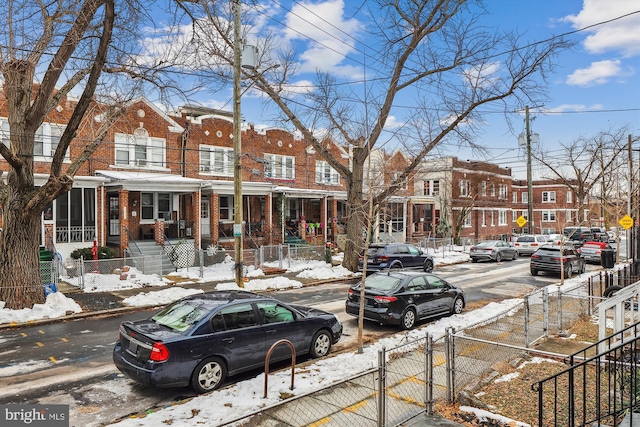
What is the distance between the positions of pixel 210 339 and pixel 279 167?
970 inches

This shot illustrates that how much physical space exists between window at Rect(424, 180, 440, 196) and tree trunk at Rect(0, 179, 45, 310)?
3862 cm

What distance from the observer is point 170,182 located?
22.7 metres

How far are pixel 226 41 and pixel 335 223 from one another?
57.4 ft

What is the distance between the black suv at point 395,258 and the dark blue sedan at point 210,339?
41.7ft

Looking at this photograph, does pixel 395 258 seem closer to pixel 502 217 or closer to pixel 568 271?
pixel 568 271

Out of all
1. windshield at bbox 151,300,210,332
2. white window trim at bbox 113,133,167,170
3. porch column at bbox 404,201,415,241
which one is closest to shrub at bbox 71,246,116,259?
white window trim at bbox 113,133,167,170

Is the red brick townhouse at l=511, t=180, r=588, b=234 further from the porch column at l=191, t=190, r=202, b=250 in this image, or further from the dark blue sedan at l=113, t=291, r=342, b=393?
the dark blue sedan at l=113, t=291, r=342, b=393

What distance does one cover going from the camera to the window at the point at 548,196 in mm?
63500

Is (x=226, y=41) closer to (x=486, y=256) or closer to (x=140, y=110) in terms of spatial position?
(x=140, y=110)

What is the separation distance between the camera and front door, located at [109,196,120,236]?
23.9 meters

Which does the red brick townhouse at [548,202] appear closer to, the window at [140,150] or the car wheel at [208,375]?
the window at [140,150]

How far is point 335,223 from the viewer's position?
111 feet

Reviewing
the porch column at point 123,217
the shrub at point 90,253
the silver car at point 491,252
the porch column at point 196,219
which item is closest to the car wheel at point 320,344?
the shrub at point 90,253

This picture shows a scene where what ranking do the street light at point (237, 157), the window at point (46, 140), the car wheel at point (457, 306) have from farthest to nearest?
the window at point (46, 140) → the street light at point (237, 157) → the car wheel at point (457, 306)
